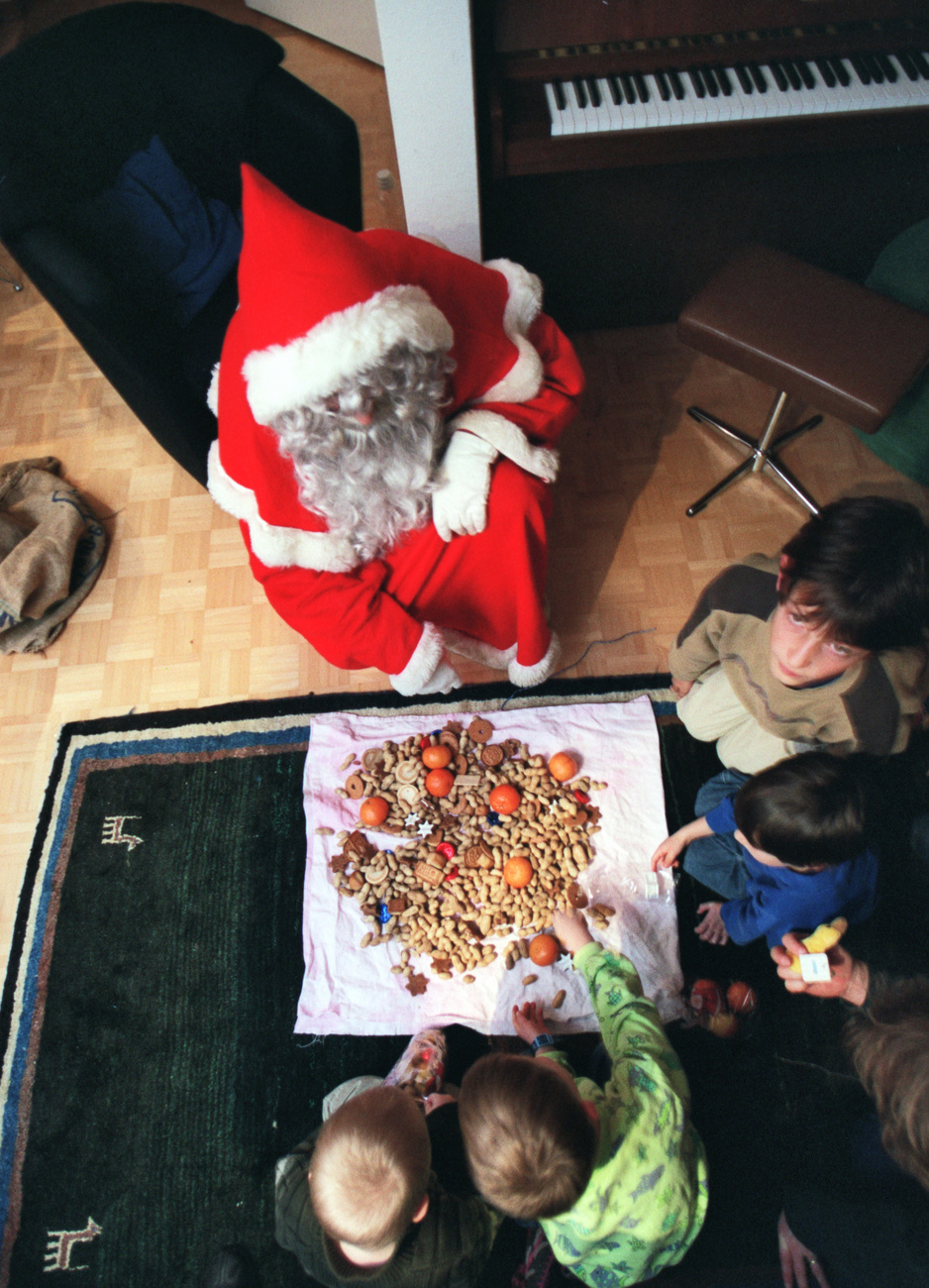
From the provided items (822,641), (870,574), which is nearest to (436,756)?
(822,641)

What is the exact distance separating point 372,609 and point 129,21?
1500mm

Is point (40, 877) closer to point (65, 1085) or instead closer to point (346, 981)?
point (65, 1085)

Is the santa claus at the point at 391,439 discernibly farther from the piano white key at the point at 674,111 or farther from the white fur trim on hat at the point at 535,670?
the piano white key at the point at 674,111

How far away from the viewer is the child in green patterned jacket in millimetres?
1095

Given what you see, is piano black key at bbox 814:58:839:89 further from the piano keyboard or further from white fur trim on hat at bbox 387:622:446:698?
white fur trim on hat at bbox 387:622:446:698

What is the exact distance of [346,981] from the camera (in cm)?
169

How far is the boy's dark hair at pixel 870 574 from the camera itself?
3.81 ft

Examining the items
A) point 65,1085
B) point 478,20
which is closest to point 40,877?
point 65,1085

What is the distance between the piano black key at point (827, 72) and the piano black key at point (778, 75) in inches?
3.3

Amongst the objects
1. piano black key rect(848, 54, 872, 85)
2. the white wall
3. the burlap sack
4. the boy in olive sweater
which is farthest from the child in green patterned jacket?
the white wall

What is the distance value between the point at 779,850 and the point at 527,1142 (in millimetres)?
604

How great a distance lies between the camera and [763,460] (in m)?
2.12

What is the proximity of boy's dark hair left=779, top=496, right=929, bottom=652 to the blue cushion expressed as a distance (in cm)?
159

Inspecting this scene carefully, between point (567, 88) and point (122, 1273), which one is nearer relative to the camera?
point (122, 1273)
